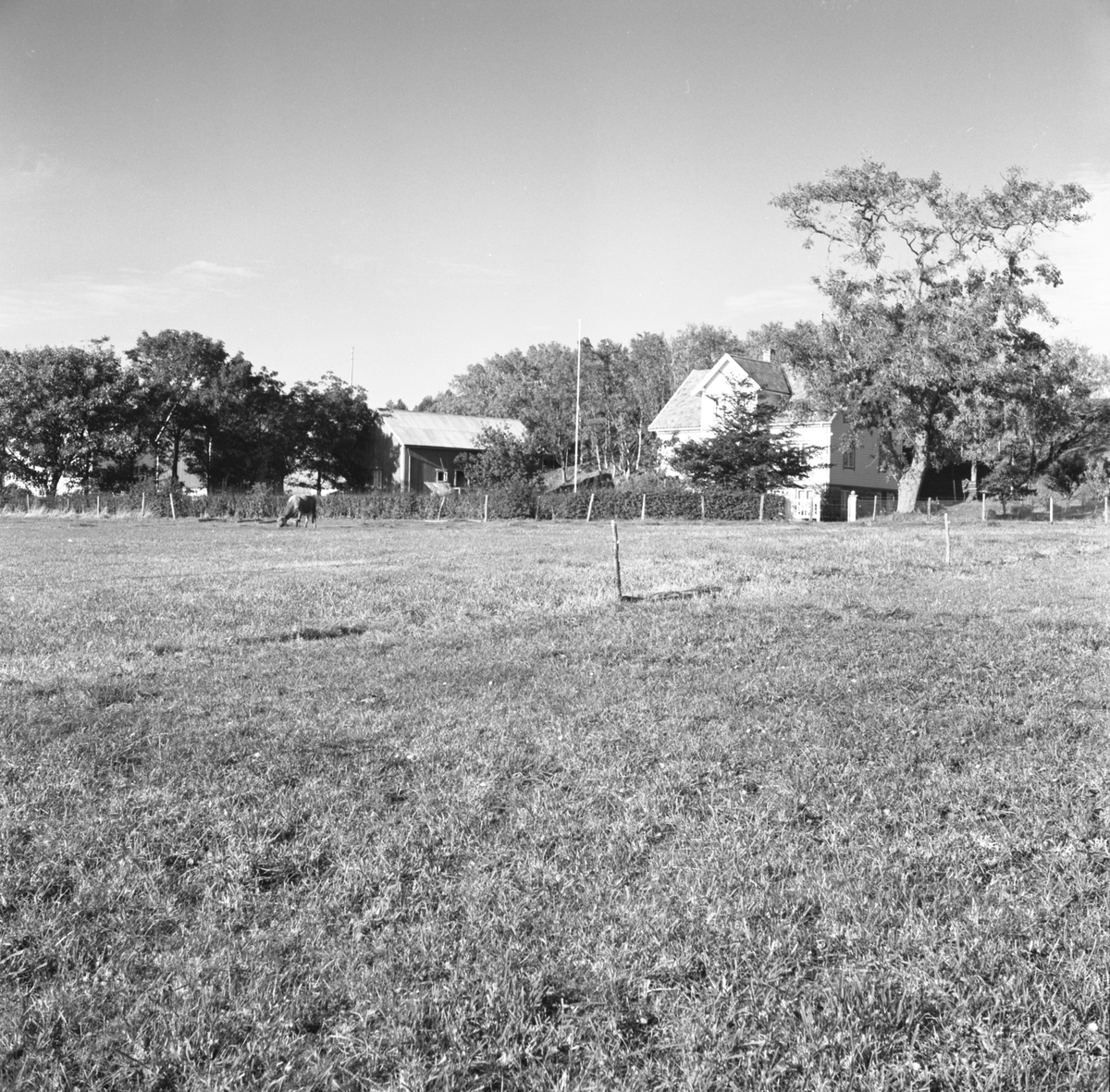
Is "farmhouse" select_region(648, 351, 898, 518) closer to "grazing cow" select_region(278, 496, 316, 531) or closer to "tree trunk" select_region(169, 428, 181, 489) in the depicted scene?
"grazing cow" select_region(278, 496, 316, 531)

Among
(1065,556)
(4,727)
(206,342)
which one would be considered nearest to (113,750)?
(4,727)

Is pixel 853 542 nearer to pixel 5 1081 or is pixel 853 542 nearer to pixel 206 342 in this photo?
pixel 5 1081

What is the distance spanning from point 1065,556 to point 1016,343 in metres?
26.6

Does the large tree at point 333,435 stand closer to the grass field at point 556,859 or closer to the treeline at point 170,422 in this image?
the treeline at point 170,422

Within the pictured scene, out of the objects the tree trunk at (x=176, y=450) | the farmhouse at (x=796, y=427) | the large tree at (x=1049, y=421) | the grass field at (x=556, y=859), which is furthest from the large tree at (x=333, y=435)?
the grass field at (x=556, y=859)

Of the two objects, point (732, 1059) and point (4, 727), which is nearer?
point (732, 1059)

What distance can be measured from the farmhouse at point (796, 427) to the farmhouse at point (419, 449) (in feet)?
47.5

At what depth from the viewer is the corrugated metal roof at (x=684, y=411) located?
60312 millimetres

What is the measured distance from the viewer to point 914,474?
46.6m

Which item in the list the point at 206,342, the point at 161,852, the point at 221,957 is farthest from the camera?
the point at 206,342

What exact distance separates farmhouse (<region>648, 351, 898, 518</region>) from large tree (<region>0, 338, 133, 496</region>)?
32.2 metres

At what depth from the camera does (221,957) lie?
3.67m

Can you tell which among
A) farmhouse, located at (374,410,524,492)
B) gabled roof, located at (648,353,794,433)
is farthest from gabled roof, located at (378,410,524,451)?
gabled roof, located at (648,353,794,433)

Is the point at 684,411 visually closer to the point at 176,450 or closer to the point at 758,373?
the point at 758,373
